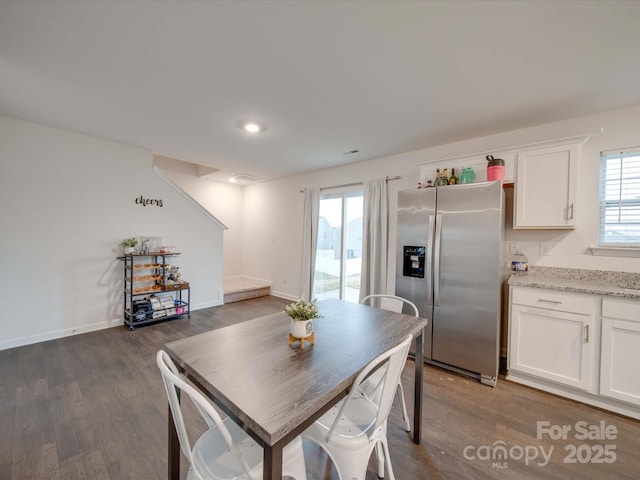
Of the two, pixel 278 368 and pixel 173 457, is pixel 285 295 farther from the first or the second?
pixel 278 368

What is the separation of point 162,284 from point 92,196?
147 centimetres

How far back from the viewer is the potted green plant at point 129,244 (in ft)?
11.9

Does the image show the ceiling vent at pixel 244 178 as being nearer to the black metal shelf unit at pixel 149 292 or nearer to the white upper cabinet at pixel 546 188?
the black metal shelf unit at pixel 149 292

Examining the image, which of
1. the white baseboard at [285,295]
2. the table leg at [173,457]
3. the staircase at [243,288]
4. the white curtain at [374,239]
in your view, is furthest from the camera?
the white baseboard at [285,295]

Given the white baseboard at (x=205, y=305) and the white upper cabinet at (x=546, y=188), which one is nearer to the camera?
the white upper cabinet at (x=546, y=188)

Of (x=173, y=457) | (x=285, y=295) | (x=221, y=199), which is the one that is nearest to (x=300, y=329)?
(x=173, y=457)

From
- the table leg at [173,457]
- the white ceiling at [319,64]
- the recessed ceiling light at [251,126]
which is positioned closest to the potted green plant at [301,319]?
the table leg at [173,457]

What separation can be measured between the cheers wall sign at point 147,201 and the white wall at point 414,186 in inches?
87.3

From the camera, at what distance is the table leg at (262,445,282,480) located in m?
0.78

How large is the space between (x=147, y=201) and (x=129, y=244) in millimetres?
699

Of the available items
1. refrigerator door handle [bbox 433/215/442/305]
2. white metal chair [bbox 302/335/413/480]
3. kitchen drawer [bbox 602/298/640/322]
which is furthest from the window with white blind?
white metal chair [bbox 302/335/413/480]

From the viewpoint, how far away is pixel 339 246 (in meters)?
4.59

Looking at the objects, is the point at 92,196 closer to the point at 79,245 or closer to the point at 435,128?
the point at 79,245

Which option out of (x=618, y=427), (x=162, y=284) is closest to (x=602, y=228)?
(x=618, y=427)
